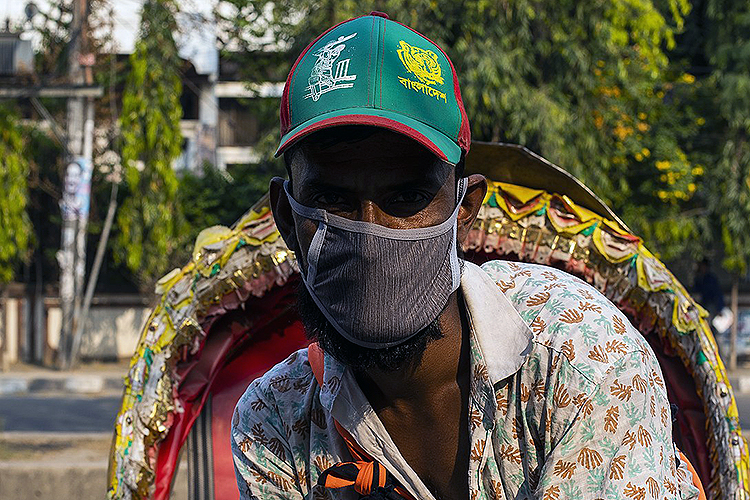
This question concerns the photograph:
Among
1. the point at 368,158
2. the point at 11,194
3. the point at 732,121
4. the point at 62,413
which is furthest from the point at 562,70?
the point at 368,158

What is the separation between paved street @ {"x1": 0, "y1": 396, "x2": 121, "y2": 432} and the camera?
8719mm

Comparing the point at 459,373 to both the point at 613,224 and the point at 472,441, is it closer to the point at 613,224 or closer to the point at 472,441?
the point at 472,441

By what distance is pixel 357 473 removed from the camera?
1.42 m

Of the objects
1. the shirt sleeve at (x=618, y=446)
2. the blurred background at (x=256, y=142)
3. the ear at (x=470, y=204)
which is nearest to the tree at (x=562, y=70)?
the blurred background at (x=256, y=142)

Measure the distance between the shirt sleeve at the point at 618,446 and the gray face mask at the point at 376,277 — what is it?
0.81ft

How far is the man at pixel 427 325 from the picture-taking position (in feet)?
4.10

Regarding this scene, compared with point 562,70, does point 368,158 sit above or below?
below

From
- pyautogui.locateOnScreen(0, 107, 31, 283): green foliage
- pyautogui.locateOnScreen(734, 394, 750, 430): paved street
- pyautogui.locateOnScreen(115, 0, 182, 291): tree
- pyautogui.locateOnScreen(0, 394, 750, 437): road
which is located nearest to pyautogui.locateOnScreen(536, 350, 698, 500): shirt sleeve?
pyautogui.locateOnScreen(734, 394, 750, 430): paved street

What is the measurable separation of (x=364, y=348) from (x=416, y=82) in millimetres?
Result: 364

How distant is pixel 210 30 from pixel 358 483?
11027mm

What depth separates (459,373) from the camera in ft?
4.71

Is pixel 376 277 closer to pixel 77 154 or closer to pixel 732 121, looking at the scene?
pixel 732 121

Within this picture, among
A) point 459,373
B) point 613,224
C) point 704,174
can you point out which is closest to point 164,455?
point 613,224

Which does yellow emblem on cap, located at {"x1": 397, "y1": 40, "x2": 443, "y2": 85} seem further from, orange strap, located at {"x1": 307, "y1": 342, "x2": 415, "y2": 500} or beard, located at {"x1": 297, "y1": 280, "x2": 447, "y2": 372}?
orange strap, located at {"x1": 307, "y1": 342, "x2": 415, "y2": 500}
